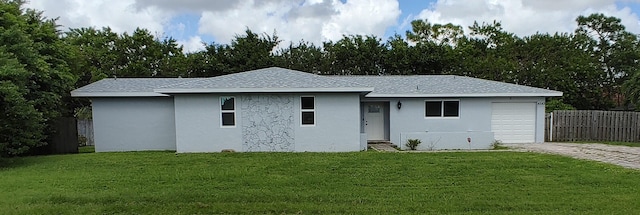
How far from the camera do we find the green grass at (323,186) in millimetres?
5551

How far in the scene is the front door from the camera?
15.4 m

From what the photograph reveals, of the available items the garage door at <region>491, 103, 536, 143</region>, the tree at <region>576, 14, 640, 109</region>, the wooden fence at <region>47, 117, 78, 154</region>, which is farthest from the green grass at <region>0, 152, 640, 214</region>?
the tree at <region>576, 14, 640, 109</region>

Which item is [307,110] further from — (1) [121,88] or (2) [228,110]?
(1) [121,88]

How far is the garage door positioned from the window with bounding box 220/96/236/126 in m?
9.75

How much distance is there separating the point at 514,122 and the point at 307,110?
841 centimetres

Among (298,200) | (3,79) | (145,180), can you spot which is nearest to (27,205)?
(145,180)

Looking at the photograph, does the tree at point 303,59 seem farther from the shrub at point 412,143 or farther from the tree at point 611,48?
the tree at point 611,48

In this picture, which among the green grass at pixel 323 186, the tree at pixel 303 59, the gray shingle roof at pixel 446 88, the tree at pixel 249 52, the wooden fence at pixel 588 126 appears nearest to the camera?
the green grass at pixel 323 186

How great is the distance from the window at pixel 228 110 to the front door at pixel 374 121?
545cm

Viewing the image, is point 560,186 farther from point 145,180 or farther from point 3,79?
point 3,79

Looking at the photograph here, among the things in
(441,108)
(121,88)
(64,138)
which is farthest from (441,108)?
(64,138)

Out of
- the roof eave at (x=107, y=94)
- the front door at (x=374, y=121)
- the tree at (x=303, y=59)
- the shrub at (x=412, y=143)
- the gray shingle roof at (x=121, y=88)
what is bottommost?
the shrub at (x=412, y=143)

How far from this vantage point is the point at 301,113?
12.4 metres

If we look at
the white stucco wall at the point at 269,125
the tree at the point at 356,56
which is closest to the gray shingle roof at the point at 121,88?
the white stucco wall at the point at 269,125
